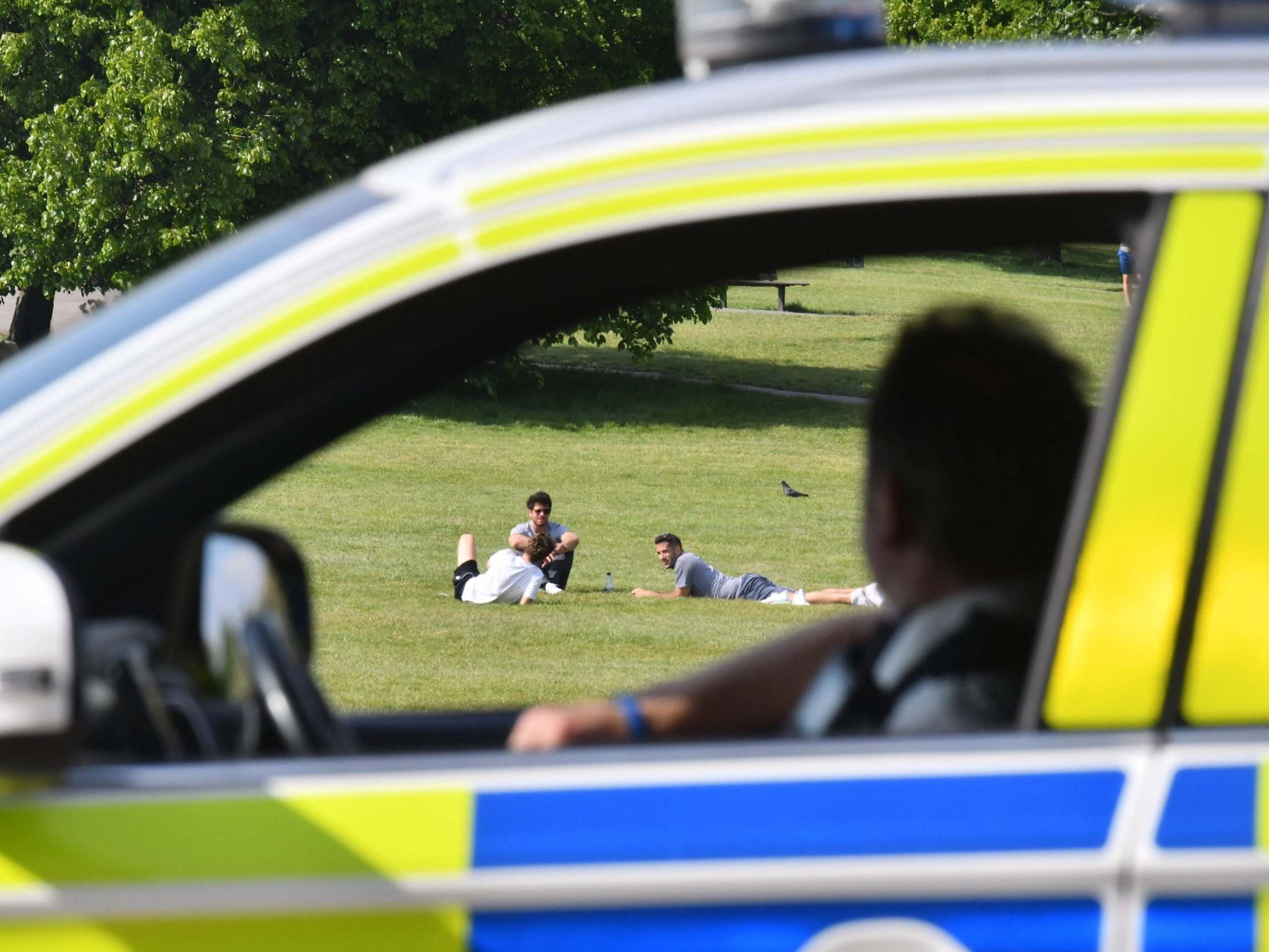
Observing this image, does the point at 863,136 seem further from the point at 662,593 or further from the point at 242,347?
the point at 662,593

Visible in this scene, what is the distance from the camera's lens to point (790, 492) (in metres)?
23.7

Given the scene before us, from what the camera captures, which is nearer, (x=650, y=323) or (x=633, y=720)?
(x=633, y=720)

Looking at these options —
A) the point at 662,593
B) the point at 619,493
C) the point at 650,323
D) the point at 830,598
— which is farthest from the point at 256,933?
the point at 650,323

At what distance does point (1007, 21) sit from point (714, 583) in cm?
3125

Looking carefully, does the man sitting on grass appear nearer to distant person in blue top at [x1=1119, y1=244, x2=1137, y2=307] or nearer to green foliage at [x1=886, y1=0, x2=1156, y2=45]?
green foliage at [x1=886, y1=0, x2=1156, y2=45]

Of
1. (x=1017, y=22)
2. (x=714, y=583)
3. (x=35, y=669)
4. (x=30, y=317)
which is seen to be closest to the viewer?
(x=35, y=669)

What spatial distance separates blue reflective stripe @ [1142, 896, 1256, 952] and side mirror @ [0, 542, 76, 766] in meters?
0.88

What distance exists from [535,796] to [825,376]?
112ft

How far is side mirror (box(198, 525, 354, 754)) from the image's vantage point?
6.06 ft

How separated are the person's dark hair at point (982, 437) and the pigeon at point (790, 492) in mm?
21327

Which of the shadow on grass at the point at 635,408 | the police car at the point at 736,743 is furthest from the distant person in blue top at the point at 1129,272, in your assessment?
the shadow on grass at the point at 635,408

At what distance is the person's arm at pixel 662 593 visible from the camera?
15.5 m

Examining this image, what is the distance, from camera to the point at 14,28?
2961 centimetres

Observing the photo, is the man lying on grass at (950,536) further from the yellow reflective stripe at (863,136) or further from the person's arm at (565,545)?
the person's arm at (565,545)
